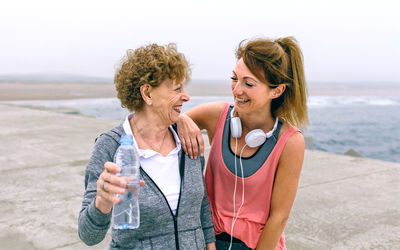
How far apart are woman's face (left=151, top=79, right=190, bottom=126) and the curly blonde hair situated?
3 cm

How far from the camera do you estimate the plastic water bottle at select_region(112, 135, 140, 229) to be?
1.79 m

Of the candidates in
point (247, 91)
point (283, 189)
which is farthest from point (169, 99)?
point (283, 189)

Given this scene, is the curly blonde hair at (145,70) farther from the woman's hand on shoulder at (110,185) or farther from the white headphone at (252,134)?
the woman's hand on shoulder at (110,185)

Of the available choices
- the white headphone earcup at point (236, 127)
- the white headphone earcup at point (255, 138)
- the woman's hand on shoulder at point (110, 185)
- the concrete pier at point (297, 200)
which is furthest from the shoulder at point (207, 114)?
the concrete pier at point (297, 200)

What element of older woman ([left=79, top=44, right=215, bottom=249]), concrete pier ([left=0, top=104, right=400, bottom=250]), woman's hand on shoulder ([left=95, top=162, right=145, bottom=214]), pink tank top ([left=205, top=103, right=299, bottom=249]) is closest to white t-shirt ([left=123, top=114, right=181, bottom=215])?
older woman ([left=79, top=44, right=215, bottom=249])

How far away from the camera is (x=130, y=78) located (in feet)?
6.98

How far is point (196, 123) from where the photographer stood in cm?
261

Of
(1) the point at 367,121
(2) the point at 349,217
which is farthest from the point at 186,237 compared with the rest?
(1) the point at 367,121

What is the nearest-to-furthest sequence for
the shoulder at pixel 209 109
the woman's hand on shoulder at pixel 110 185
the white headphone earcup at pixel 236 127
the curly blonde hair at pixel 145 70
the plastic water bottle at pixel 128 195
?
the woman's hand on shoulder at pixel 110 185, the plastic water bottle at pixel 128 195, the curly blonde hair at pixel 145 70, the white headphone earcup at pixel 236 127, the shoulder at pixel 209 109

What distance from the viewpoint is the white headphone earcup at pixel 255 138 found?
2252mm

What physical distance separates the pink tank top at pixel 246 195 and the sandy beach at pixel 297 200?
1.78 metres

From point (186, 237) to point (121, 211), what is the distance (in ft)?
1.41

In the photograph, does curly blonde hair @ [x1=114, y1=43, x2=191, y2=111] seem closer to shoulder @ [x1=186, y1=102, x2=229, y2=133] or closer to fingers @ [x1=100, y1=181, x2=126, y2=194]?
shoulder @ [x1=186, y1=102, x2=229, y2=133]

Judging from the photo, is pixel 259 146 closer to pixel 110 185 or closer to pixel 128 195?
pixel 128 195
